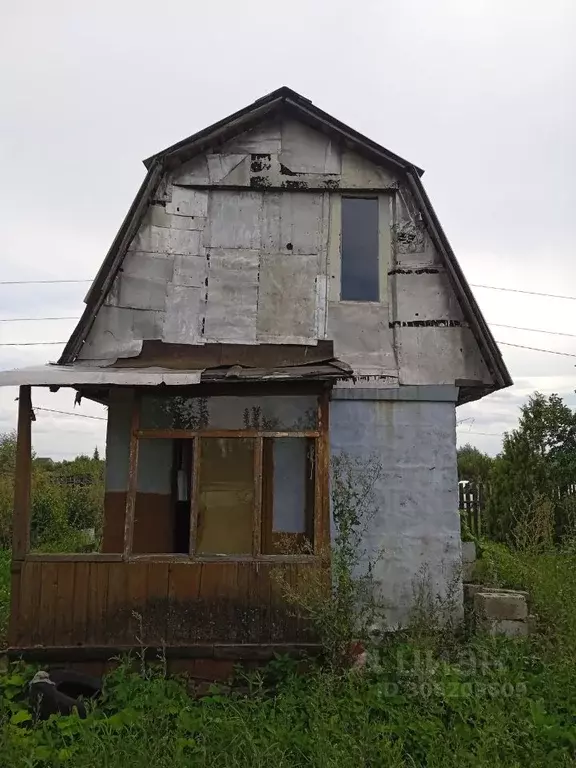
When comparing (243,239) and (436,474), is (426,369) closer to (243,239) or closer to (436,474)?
(436,474)

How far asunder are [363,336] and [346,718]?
184 inches

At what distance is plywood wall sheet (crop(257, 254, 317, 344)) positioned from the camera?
27.2ft

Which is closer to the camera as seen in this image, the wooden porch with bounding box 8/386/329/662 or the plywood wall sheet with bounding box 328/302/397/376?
the wooden porch with bounding box 8/386/329/662

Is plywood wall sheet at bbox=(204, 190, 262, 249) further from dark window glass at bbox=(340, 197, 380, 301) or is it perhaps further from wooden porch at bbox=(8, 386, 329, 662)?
wooden porch at bbox=(8, 386, 329, 662)

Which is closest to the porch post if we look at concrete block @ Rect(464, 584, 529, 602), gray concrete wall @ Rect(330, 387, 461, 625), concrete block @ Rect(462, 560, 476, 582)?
gray concrete wall @ Rect(330, 387, 461, 625)

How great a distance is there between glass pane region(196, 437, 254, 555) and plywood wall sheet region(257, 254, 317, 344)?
5.25 ft

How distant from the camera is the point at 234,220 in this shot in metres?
8.55

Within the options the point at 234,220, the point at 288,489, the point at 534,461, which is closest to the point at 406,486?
the point at 288,489

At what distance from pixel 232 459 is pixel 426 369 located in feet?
9.09

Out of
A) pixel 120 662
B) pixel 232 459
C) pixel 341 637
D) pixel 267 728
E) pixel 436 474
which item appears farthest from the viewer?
pixel 436 474

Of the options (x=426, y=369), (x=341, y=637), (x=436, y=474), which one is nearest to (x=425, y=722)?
(x=341, y=637)

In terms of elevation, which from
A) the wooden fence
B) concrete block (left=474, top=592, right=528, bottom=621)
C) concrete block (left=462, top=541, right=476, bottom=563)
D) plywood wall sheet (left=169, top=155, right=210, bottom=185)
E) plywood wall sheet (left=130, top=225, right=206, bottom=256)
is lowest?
concrete block (left=474, top=592, right=528, bottom=621)

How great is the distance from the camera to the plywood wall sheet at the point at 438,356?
8188 mm

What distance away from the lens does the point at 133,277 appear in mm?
8383
